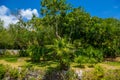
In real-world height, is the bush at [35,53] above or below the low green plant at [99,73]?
above

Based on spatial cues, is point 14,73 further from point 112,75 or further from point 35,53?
point 112,75

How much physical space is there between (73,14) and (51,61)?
6.76 metres

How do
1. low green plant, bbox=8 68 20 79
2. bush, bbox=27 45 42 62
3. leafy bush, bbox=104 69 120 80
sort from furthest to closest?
bush, bbox=27 45 42 62 < low green plant, bbox=8 68 20 79 < leafy bush, bbox=104 69 120 80

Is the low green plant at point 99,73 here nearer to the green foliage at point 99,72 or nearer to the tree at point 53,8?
the green foliage at point 99,72

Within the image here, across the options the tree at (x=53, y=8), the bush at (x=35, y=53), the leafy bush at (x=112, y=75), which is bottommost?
the leafy bush at (x=112, y=75)

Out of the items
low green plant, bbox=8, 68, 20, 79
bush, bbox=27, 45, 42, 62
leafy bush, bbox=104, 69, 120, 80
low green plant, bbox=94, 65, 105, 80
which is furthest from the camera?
bush, bbox=27, 45, 42, 62

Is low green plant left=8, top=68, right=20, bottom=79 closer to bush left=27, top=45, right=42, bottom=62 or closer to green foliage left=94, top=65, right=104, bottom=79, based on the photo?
bush left=27, top=45, right=42, bottom=62

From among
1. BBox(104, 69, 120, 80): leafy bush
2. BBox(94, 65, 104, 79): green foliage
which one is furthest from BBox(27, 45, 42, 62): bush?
BBox(104, 69, 120, 80): leafy bush

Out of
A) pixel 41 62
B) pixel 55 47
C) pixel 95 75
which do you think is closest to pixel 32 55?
pixel 41 62

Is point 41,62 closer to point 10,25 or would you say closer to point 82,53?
point 82,53

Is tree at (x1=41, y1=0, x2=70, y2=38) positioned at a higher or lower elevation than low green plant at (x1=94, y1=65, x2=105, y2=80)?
higher

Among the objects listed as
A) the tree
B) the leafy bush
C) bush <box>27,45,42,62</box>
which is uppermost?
the tree

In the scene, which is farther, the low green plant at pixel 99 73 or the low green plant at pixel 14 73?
the low green plant at pixel 14 73

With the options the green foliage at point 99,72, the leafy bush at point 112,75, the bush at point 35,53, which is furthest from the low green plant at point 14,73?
the leafy bush at point 112,75
